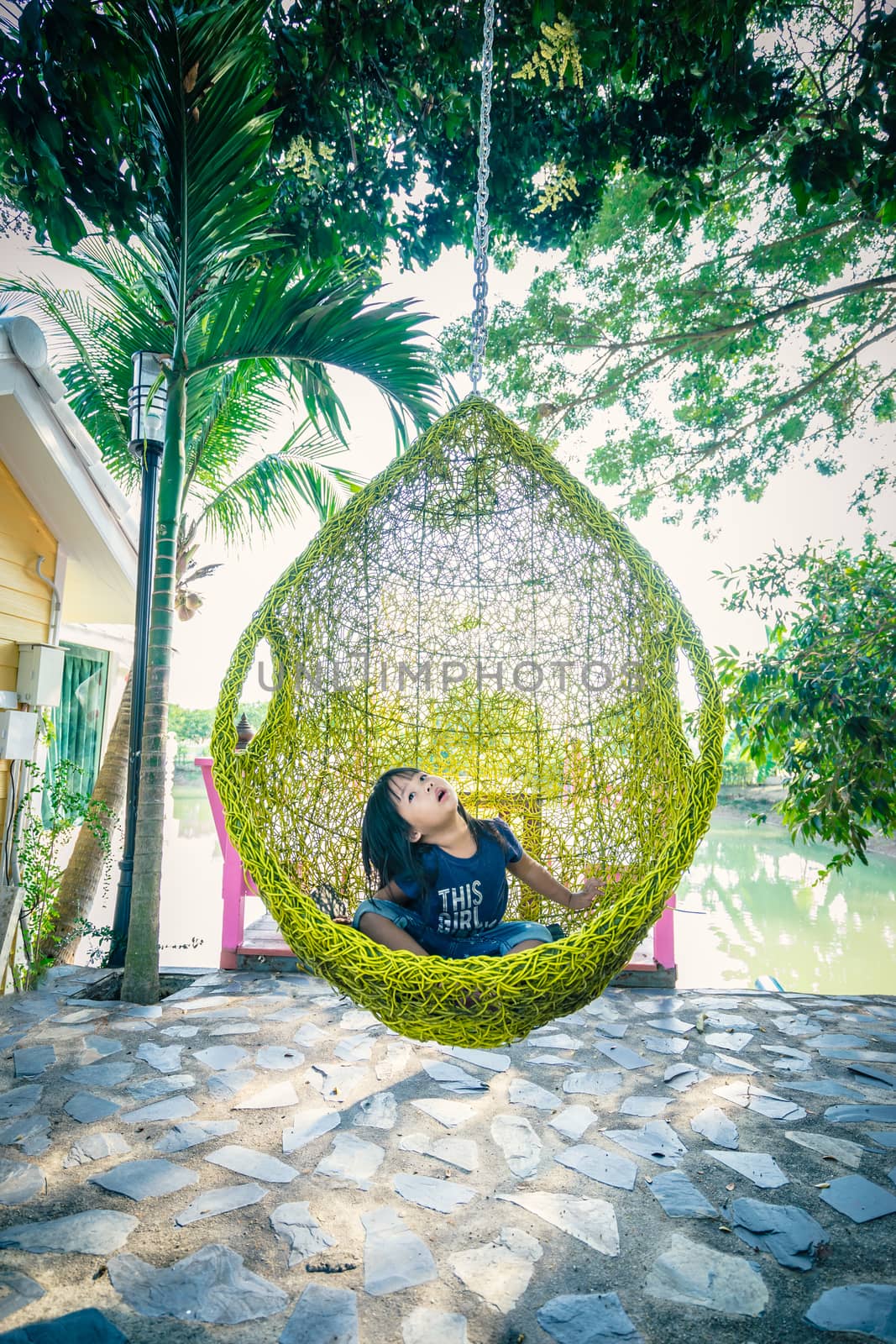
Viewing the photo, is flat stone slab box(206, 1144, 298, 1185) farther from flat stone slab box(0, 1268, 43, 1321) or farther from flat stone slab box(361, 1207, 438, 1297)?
flat stone slab box(0, 1268, 43, 1321)

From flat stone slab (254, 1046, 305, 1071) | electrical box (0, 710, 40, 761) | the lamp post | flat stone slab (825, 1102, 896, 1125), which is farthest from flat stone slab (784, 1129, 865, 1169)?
electrical box (0, 710, 40, 761)

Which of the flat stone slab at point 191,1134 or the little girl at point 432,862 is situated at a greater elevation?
the little girl at point 432,862

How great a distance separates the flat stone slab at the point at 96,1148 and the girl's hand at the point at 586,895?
51.2 inches

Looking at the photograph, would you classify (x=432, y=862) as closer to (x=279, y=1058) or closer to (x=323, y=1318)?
(x=323, y=1318)

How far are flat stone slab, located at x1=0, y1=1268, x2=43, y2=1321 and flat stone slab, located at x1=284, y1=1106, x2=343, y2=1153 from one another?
2.16ft

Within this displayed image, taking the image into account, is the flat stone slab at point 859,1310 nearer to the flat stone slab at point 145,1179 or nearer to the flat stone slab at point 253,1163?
the flat stone slab at point 253,1163

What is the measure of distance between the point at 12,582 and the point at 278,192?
198 cm

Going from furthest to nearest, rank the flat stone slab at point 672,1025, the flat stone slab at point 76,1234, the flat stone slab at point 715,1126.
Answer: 1. the flat stone slab at point 672,1025
2. the flat stone slab at point 715,1126
3. the flat stone slab at point 76,1234

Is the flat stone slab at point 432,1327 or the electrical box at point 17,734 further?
the electrical box at point 17,734

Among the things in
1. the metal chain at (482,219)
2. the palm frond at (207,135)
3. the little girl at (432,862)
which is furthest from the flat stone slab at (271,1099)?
the palm frond at (207,135)

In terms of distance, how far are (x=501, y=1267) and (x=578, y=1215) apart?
0.26 metres

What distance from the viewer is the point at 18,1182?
1774mm

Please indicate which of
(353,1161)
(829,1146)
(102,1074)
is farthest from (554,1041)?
(102,1074)

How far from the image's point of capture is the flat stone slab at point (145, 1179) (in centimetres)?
Answer: 175
